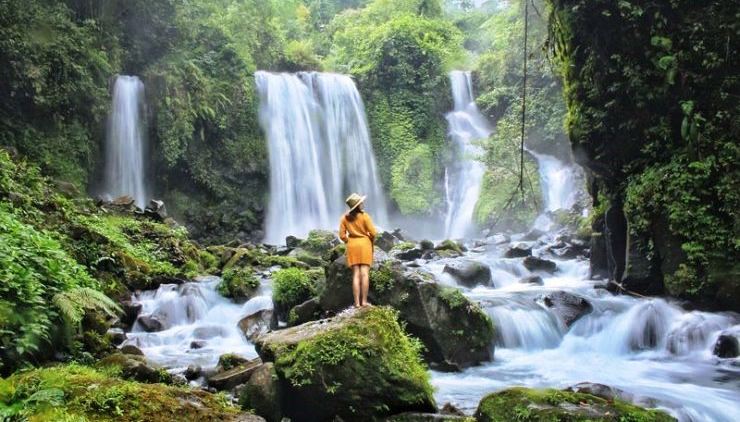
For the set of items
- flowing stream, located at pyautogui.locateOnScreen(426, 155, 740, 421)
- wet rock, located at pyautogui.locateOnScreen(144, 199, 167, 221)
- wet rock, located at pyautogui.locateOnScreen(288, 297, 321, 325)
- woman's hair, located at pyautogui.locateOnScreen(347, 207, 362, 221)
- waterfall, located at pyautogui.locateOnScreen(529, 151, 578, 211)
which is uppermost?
waterfall, located at pyautogui.locateOnScreen(529, 151, 578, 211)

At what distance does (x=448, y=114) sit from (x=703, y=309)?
72.5 ft

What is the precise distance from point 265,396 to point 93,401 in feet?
6.23

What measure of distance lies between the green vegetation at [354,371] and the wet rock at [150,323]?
566 cm

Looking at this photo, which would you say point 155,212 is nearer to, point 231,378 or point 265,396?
point 231,378

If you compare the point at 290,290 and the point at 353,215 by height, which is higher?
the point at 353,215

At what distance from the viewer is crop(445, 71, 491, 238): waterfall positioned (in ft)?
90.5

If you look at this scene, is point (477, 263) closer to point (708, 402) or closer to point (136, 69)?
point (708, 402)

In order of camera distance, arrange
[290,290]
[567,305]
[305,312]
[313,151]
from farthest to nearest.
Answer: [313,151]
[567,305]
[290,290]
[305,312]

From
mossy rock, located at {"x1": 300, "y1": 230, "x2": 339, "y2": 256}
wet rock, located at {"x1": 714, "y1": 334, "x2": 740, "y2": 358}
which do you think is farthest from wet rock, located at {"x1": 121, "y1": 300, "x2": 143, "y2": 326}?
wet rock, located at {"x1": 714, "y1": 334, "x2": 740, "y2": 358}

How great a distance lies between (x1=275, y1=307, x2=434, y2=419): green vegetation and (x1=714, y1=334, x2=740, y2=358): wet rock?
588 centimetres

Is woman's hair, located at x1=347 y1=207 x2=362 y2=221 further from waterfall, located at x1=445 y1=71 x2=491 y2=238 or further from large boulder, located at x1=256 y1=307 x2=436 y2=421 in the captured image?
waterfall, located at x1=445 y1=71 x2=491 y2=238

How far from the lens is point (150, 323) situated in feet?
35.6

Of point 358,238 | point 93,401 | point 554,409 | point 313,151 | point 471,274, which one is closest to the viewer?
point 93,401

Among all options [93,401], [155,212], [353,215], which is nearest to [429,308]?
[353,215]
